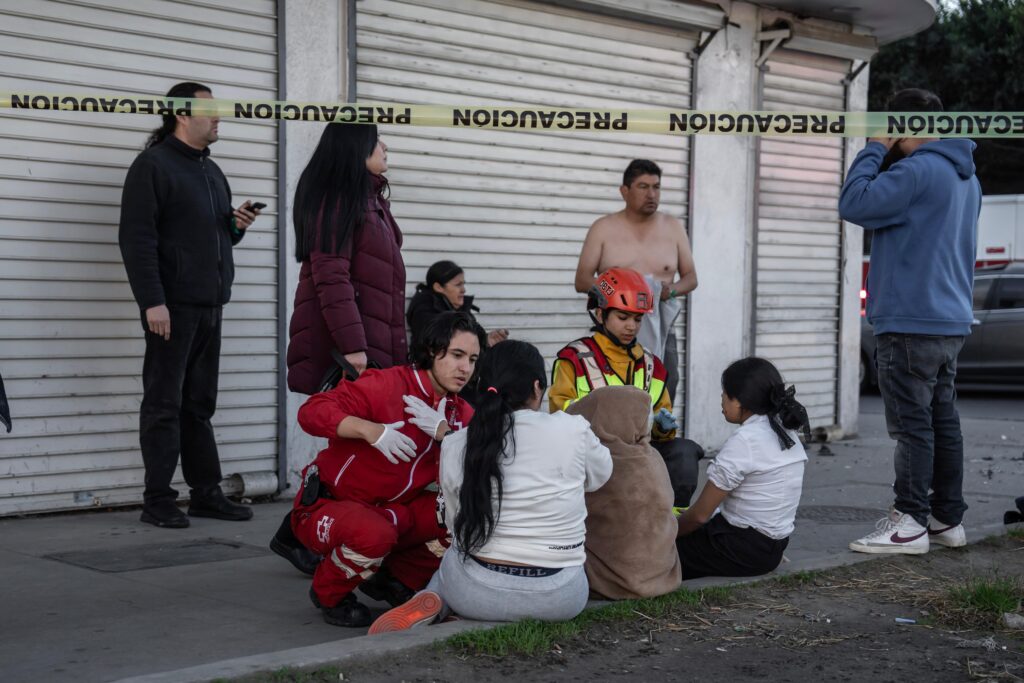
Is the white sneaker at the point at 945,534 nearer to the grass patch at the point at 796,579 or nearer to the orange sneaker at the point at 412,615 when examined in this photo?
the grass patch at the point at 796,579

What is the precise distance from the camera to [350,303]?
6129mm

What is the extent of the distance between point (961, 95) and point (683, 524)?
2482cm

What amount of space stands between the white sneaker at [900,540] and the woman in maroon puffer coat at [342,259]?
2.38 metres

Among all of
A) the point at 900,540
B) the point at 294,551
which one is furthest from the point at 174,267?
the point at 900,540

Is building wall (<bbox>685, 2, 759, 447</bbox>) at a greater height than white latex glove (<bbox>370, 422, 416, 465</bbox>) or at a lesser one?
greater

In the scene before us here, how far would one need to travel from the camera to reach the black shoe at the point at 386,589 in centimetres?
529

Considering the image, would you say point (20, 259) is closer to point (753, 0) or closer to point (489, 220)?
point (489, 220)

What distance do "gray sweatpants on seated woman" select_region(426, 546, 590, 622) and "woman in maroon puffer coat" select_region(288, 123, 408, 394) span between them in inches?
65.3

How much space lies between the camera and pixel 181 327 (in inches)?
275

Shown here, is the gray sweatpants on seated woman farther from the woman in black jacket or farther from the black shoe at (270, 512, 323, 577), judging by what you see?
the woman in black jacket

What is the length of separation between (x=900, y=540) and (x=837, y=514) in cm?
162

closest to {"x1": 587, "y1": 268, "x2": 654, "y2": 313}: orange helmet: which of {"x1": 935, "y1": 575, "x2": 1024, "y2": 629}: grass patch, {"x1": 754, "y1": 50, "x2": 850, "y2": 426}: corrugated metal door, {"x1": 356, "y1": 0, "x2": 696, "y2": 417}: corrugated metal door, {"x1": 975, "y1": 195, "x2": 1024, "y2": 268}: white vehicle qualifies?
{"x1": 935, "y1": 575, "x2": 1024, "y2": 629}: grass patch

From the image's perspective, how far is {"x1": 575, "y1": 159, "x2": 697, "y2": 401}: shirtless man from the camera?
24.4ft

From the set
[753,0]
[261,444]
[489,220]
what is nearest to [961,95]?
[753,0]
